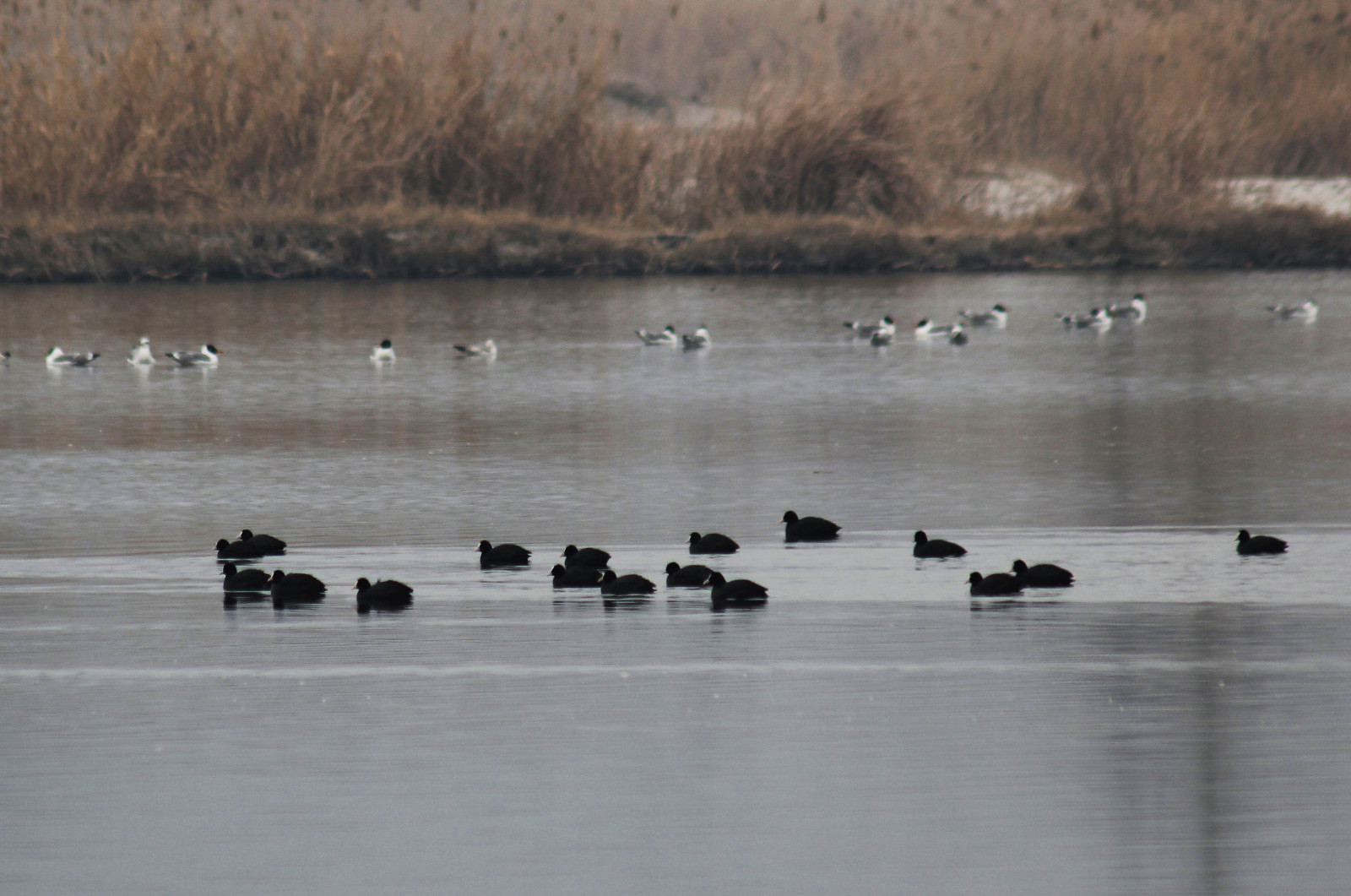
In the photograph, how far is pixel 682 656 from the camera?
852 cm

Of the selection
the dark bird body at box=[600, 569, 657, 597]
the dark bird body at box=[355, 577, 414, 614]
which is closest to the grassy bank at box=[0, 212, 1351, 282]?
the dark bird body at box=[600, 569, 657, 597]

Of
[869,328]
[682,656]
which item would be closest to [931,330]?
[869,328]

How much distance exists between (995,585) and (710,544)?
1.61 meters

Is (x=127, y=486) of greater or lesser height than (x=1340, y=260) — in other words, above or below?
below

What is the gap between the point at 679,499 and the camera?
12500 millimetres

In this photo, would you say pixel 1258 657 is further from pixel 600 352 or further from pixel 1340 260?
pixel 1340 260

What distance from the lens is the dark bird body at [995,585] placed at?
938 cm

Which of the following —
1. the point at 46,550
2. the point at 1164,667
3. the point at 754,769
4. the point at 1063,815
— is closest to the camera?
the point at 1063,815

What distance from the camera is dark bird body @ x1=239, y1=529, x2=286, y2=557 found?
10.5 m

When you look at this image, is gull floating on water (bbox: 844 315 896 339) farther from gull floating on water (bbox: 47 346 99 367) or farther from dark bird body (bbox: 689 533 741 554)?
dark bird body (bbox: 689 533 741 554)

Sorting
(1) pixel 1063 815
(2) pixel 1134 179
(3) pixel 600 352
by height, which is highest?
(2) pixel 1134 179

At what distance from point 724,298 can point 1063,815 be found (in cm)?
2202

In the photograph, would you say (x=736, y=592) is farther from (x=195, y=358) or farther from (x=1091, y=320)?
(x=1091, y=320)

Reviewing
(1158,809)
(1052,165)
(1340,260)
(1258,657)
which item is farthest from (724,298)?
(1158,809)
